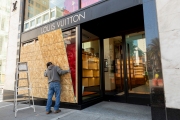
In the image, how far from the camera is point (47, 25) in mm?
5719

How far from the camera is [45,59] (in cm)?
554

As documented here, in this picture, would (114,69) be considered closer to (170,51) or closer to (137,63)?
(137,63)

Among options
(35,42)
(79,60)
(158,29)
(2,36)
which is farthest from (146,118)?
(2,36)

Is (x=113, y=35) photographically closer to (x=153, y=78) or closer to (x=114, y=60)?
(x=114, y=60)

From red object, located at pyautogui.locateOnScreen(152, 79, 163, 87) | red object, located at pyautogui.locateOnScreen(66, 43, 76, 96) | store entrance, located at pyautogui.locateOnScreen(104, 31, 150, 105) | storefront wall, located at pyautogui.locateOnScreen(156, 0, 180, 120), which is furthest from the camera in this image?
store entrance, located at pyautogui.locateOnScreen(104, 31, 150, 105)

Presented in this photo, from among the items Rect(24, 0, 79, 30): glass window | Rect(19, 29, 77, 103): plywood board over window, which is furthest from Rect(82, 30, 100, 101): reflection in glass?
Rect(24, 0, 79, 30): glass window

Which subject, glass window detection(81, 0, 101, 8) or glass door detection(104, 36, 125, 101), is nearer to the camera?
glass window detection(81, 0, 101, 8)

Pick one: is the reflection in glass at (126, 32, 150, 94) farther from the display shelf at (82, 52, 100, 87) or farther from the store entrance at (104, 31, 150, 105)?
the display shelf at (82, 52, 100, 87)

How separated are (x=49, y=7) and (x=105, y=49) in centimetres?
348

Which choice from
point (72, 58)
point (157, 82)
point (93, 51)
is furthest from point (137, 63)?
point (72, 58)

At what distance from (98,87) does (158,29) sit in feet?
11.8

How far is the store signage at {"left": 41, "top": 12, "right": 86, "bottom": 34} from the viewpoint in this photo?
4820mm

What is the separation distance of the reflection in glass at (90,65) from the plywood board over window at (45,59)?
0.83 metres

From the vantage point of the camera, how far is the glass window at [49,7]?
5.48 meters
